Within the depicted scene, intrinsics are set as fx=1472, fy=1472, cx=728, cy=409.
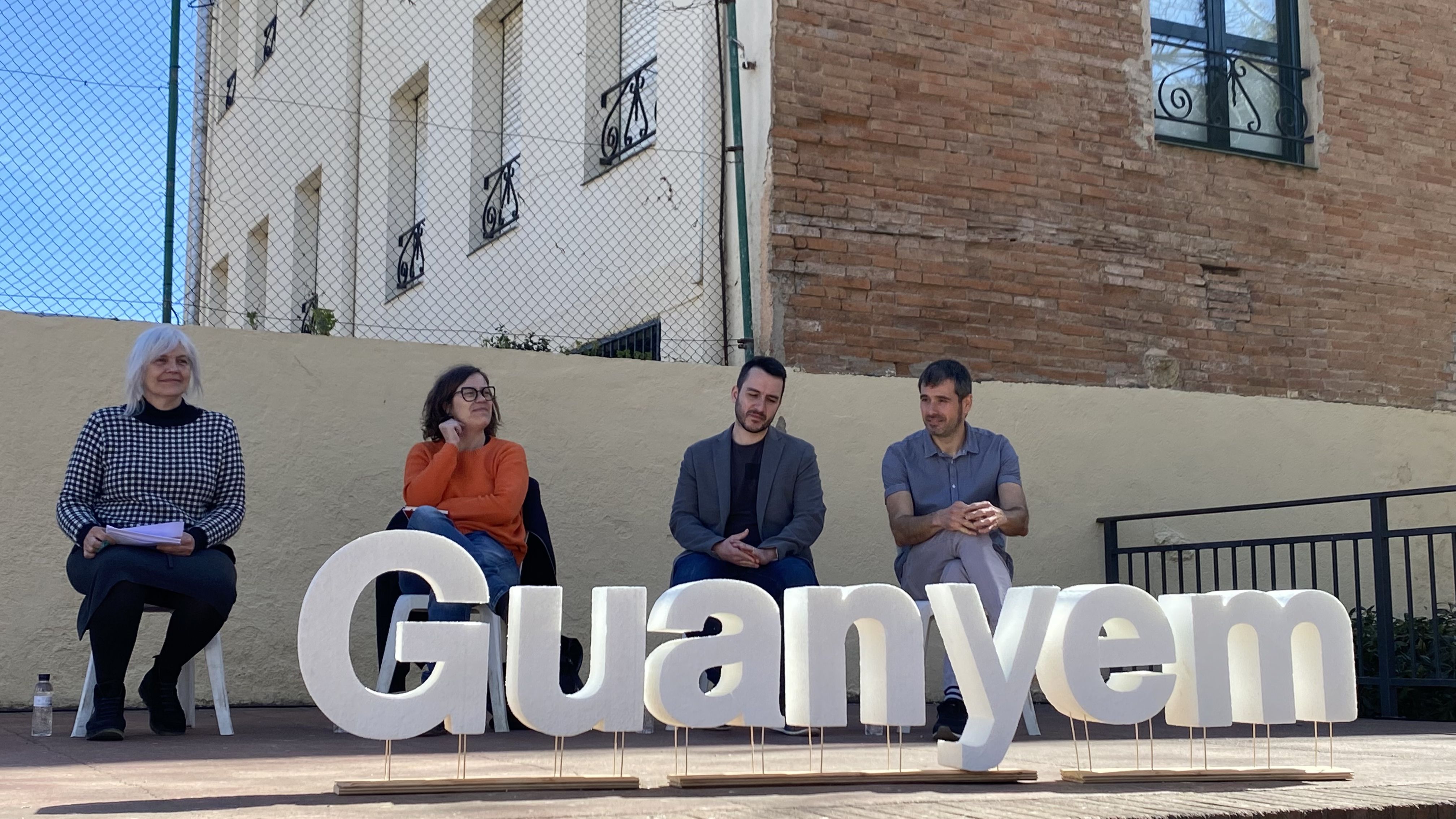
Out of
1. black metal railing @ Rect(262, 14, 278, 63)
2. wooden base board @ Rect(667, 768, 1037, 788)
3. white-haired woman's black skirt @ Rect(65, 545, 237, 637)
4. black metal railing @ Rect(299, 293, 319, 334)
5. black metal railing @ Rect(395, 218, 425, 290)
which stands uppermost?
black metal railing @ Rect(262, 14, 278, 63)

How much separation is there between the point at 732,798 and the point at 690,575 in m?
2.28

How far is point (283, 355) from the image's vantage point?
6.21 meters

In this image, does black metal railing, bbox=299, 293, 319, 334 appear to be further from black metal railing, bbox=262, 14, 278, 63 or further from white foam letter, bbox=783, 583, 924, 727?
white foam letter, bbox=783, 583, 924, 727

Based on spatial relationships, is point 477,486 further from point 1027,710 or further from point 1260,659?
point 1260,659

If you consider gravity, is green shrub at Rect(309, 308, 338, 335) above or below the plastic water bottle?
above

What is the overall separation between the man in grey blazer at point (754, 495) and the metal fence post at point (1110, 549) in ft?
8.07

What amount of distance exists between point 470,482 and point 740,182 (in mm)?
2921

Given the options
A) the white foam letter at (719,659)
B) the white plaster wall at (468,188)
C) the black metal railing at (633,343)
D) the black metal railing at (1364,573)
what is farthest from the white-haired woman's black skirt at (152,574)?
the black metal railing at (1364,573)

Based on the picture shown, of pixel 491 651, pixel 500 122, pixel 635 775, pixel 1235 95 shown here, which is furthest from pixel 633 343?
pixel 635 775

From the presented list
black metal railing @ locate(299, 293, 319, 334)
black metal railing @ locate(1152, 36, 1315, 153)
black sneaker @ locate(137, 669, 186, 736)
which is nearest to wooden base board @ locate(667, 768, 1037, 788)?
black sneaker @ locate(137, 669, 186, 736)

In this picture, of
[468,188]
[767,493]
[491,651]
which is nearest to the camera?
[491,651]

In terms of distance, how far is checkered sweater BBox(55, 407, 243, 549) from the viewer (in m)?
4.89

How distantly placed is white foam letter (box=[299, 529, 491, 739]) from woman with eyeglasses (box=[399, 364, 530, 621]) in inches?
68.6

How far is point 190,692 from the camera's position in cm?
498
